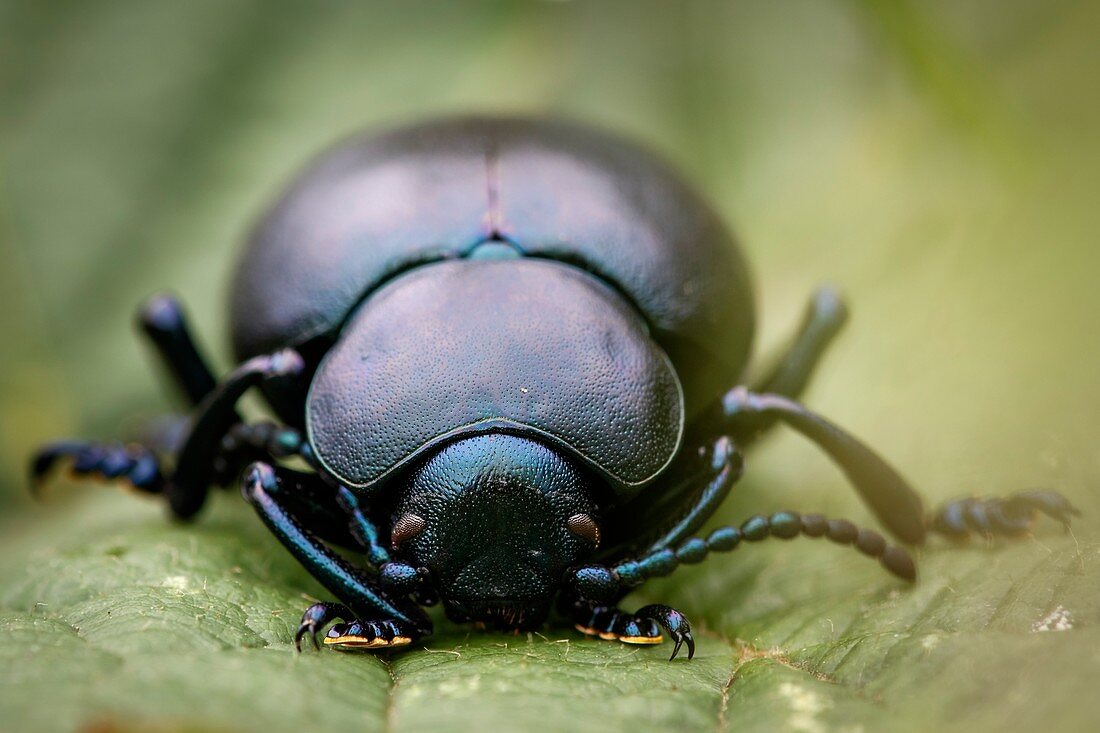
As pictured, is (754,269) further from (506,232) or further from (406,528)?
(406,528)

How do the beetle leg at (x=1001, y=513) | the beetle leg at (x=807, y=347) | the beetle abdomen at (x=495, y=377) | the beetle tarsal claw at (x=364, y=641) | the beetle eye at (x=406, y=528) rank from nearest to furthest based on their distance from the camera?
the beetle tarsal claw at (x=364, y=641)
the beetle eye at (x=406, y=528)
the beetle abdomen at (x=495, y=377)
the beetle leg at (x=1001, y=513)
the beetle leg at (x=807, y=347)

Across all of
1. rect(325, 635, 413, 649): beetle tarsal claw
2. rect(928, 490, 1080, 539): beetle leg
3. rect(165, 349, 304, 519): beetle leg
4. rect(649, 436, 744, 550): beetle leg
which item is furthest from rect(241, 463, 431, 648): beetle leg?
rect(928, 490, 1080, 539): beetle leg

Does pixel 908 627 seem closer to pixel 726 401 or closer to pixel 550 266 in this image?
pixel 726 401

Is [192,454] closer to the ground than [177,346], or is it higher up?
closer to the ground

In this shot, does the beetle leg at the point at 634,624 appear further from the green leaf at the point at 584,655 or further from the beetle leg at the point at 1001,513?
the beetle leg at the point at 1001,513

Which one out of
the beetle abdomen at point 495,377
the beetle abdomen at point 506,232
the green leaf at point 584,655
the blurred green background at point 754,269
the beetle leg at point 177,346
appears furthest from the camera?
the beetle leg at point 177,346

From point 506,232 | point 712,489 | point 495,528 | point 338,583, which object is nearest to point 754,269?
point 506,232

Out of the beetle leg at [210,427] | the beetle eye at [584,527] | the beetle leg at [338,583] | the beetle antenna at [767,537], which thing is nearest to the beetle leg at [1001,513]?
the beetle antenna at [767,537]

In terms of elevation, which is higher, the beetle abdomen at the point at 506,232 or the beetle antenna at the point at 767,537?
the beetle abdomen at the point at 506,232

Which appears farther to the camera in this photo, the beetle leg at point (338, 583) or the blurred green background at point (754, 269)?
the beetle leg at point (338, 583)
